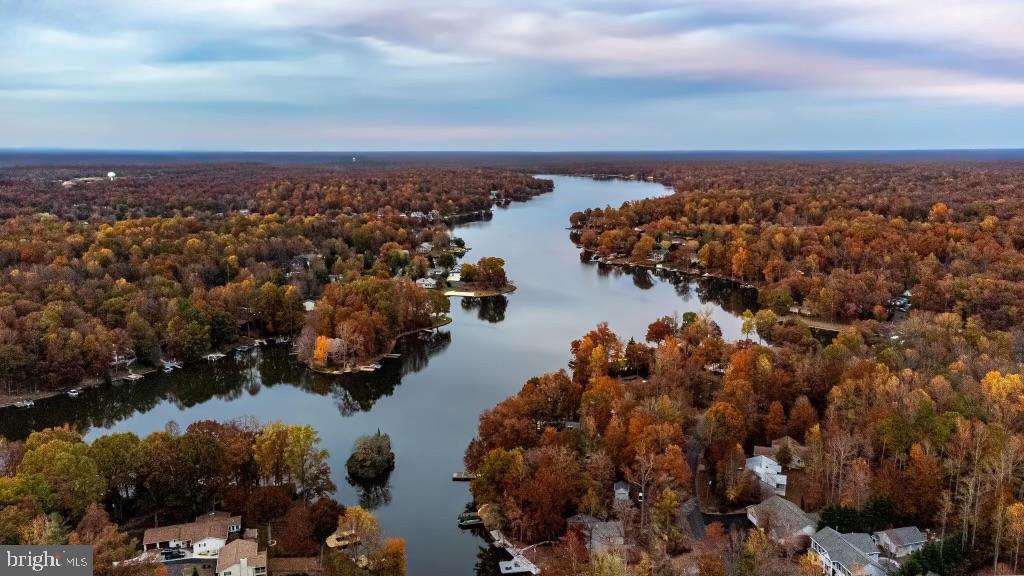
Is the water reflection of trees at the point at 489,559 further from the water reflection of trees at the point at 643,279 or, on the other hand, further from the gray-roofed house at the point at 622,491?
the water reflection of trees at the point at 643,279

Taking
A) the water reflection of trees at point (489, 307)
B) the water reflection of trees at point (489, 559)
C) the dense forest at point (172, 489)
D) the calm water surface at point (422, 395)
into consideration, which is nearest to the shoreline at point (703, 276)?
the calm water surface at point (422, 395)

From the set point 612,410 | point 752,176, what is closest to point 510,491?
point 612,410

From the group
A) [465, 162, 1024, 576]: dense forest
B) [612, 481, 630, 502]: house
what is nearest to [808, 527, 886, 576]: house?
[465, 162, 1024, 576]: dense forest

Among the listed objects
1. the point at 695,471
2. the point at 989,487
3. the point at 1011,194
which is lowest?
the point at 695,471

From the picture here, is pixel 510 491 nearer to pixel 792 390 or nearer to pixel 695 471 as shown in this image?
pixel 695 471

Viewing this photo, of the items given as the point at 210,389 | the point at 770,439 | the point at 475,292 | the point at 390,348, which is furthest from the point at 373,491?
the point at 475,292

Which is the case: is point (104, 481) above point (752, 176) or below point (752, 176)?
below

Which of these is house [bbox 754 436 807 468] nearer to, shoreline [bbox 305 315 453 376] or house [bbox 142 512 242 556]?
house [bbox 142 512 242 556]
